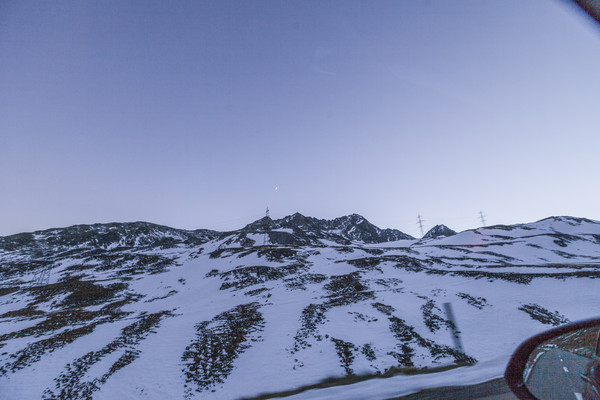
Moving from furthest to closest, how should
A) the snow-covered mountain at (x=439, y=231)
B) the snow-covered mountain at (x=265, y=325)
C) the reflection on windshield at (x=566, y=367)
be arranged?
the snow-covered mountain at (x=439, y=231)
the snow-covered mountain at (x=265, y=325)
the reflection on windshield at (x=566, y=367)

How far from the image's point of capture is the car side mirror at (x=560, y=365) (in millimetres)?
2041

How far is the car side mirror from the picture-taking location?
2.04 meters

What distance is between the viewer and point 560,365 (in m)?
2.27

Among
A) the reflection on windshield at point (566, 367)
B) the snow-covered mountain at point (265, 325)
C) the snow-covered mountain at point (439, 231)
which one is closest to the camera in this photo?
the reflection on windshield at point (566, 367)

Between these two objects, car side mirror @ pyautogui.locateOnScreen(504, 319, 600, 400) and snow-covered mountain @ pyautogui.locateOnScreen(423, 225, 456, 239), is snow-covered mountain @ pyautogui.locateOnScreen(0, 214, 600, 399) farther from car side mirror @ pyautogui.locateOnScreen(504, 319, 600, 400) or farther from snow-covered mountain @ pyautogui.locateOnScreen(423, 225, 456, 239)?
snow-covered mountain @ pyautogui.locateOnScreen(423, 225, 456, 239)

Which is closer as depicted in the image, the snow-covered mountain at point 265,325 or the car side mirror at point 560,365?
the car side mirror at point 560,365

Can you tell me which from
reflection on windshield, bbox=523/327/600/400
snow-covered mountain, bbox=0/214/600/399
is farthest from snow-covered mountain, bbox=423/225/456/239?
reflection on windshield, bbox=523/327/600/400

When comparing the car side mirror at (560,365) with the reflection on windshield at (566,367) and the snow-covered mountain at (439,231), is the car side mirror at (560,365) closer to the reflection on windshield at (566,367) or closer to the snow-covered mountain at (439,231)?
the reflection on windshield at (566,367)

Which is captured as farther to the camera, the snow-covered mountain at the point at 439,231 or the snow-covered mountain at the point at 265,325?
the snow-covered mountain at the point at 439,231

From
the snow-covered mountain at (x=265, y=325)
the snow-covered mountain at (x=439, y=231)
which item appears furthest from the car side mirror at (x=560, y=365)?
the snow-covered mountain at (x=439, y=231)

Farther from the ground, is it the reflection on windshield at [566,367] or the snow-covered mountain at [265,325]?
the reflection on windshield at [566,367]

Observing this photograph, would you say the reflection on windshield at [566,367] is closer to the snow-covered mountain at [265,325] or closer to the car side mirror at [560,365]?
the car side mirror at [560,365]

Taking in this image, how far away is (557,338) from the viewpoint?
9.16 feet

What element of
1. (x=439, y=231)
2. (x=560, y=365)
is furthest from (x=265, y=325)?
(x=439, y=231)
